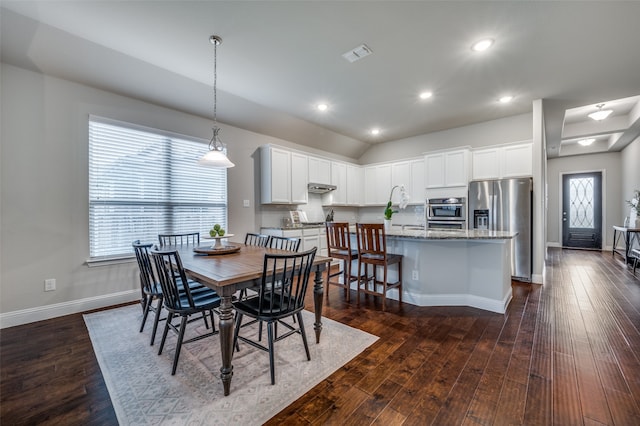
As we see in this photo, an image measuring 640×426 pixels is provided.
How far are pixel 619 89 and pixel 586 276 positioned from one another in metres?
2.93

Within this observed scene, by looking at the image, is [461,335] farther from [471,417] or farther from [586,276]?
[586,276]

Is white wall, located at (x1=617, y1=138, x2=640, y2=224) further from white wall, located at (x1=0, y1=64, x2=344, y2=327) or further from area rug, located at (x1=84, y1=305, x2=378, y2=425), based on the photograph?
white wall, located at (x1=0, y1=64, x2=344, y2=327)

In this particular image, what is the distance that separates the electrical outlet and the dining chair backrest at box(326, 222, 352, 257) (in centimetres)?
310

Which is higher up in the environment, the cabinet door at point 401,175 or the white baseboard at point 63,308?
the cabinet door at point 401,175

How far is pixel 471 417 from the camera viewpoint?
4.95 feet

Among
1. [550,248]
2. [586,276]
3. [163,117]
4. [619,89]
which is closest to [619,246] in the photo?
[550,248]

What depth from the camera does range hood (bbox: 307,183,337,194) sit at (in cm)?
546

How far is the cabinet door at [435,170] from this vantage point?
515cm

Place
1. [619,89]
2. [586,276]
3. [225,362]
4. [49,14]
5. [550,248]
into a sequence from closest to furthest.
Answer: [225,362], [49,14], [619,89], [586,276], [550,248]

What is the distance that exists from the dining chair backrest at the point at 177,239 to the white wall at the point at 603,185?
392 inches

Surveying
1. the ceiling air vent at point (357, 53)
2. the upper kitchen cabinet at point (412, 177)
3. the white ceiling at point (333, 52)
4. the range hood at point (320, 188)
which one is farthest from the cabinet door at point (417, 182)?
the ceiling air vent at point (357, 53)

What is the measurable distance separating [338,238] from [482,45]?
8.44 feet

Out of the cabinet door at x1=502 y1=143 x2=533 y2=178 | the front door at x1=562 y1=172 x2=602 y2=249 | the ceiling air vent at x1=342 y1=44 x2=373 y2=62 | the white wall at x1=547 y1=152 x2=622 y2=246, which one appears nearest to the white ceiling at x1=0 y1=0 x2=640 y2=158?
the ceiling air vent at x1=342 y1=44 x2=373 y2=62

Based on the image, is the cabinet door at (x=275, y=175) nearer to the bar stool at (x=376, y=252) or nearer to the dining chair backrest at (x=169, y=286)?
the bar stool at (x=376, y=252)
